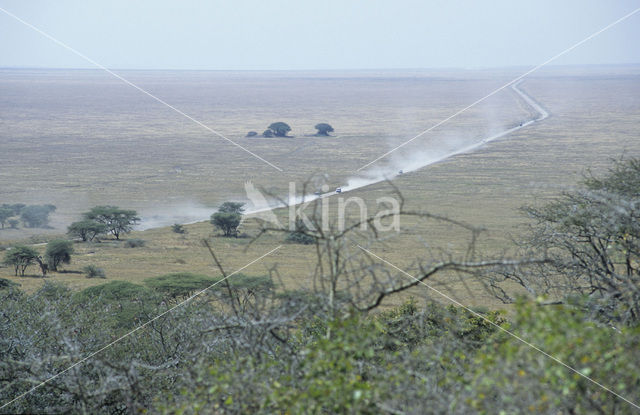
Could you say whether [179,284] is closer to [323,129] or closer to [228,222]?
[228,222]

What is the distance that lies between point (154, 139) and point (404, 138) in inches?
1409

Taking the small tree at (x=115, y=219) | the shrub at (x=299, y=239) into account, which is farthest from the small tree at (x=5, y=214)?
the shrub at (x=299, y=239)

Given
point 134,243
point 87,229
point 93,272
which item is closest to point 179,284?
point 93,272

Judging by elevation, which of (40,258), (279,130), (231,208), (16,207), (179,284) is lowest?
(279,130)

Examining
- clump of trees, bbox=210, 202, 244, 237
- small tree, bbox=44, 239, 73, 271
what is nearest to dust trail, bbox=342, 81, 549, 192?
clump of trees, bbox=210, 202, 244, 237

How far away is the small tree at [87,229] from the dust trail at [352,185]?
135 inches

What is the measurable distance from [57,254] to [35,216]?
14.9 metres

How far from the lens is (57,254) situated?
32.5 metres

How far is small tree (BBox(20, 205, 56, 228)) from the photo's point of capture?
44844 mm

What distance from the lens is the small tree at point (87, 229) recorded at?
40.5m

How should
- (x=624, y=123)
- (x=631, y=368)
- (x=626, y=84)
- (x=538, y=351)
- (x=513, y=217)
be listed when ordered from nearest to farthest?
(x=631, y=368)
(x=538, y=351)
(x=513, y=217)
(x=624, y=123)
(x=626, y=84)

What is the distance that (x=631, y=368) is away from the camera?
12.8 feet

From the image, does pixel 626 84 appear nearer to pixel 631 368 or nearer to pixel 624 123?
pixel 624 123

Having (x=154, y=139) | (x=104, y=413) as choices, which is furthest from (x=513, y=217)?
(x=154, y=139)
